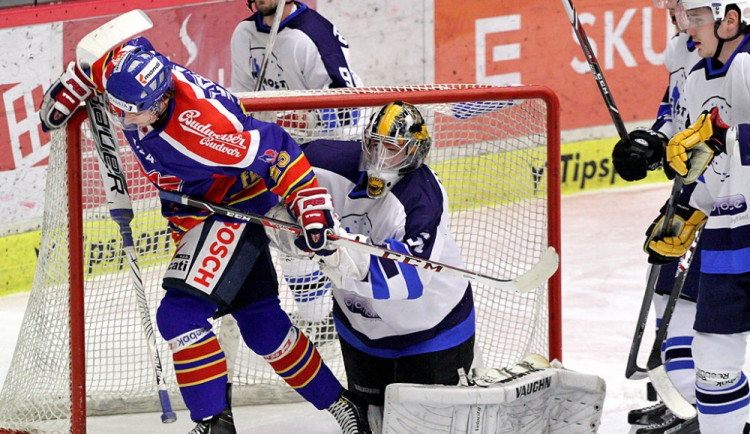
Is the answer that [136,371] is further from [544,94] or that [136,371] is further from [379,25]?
[379,25]

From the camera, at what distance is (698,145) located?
10.2ft

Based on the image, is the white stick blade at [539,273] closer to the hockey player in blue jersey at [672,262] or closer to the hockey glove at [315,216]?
the hockey player in blue jersey at [672,262]

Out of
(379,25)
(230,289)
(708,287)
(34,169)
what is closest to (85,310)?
(230,289)

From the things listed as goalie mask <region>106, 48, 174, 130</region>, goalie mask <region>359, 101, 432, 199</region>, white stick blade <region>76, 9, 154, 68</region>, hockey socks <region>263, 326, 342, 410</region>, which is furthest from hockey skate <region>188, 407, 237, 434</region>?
white stick blade <region>76, 9, 154, 68</region>

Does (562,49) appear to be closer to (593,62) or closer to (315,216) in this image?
(593,62)

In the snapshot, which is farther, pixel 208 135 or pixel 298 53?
pixel 298 53

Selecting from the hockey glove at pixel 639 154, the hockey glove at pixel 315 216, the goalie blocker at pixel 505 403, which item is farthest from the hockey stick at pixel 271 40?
the goalie blocker at pixel 505 403

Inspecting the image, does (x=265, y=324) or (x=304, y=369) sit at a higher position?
(x=265, y=324)

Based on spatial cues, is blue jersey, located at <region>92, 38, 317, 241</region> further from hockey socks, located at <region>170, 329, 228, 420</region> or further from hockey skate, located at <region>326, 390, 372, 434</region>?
hockey skate, located at <region>326, 390, 372, 434</region>

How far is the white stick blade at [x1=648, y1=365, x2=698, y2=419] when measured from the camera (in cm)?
343

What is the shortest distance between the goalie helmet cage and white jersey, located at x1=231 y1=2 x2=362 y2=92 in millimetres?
403

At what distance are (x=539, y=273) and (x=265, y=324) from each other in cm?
70

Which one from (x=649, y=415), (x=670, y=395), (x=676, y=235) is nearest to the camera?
(x=676, y=235)

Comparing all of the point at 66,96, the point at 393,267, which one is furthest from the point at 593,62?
the point at 66,96
